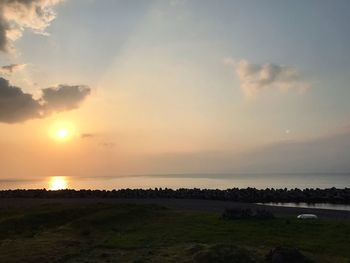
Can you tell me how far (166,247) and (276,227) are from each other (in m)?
8.28

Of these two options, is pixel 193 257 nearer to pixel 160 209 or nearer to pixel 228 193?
pixel 160 209

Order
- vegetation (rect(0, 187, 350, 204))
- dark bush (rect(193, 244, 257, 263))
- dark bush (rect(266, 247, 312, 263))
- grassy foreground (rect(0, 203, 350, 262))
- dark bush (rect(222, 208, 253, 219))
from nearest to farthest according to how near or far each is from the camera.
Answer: dark bush (rect(266, 247, 312, 263))
dark bush (rect(193, 244, 257, 263))
grassy foreground (rect(0, 203, 350, 262))
dark bush (rect(222, 208, 253, 219))
vegetation (rect(0, 187, 350, 204))

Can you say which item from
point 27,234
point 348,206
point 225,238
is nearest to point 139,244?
point 225,238

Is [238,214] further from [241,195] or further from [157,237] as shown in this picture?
[241,195]

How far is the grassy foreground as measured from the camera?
21562 mm

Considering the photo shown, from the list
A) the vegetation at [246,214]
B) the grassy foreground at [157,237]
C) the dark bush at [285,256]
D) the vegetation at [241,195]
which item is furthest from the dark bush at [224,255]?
the vegetation at [241,195]

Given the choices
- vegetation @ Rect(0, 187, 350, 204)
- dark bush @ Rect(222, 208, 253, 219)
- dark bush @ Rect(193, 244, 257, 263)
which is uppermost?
vegetation @ Rect(0, 187, 350, 204)

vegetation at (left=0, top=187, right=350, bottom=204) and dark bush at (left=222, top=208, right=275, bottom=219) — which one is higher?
vegetation at (left=0, top=187, right=350, bottom=204)

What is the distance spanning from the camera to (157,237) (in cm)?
2691

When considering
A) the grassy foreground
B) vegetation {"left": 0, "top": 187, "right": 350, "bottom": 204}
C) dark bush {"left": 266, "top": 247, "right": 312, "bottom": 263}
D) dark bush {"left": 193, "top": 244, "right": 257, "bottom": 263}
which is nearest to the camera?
dark bush {"left": 266, "top": 247, "right": 312, "bottom": 263}

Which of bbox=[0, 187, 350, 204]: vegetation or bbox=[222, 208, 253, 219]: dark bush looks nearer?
bbox=[222, 208, 253, 219]: dark bush

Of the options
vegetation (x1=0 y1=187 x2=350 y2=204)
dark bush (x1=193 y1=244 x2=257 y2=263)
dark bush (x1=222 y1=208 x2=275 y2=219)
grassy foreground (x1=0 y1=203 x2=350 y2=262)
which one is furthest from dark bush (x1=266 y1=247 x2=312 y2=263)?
vegetation (x1=0 y1=187 x2=350 y2=204)

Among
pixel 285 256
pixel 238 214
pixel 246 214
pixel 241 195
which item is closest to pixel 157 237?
pixel 238 214

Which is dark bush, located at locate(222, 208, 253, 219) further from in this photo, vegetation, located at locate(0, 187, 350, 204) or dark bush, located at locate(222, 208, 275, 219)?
vegetation, located at locate(0, 187, 350, 204)
